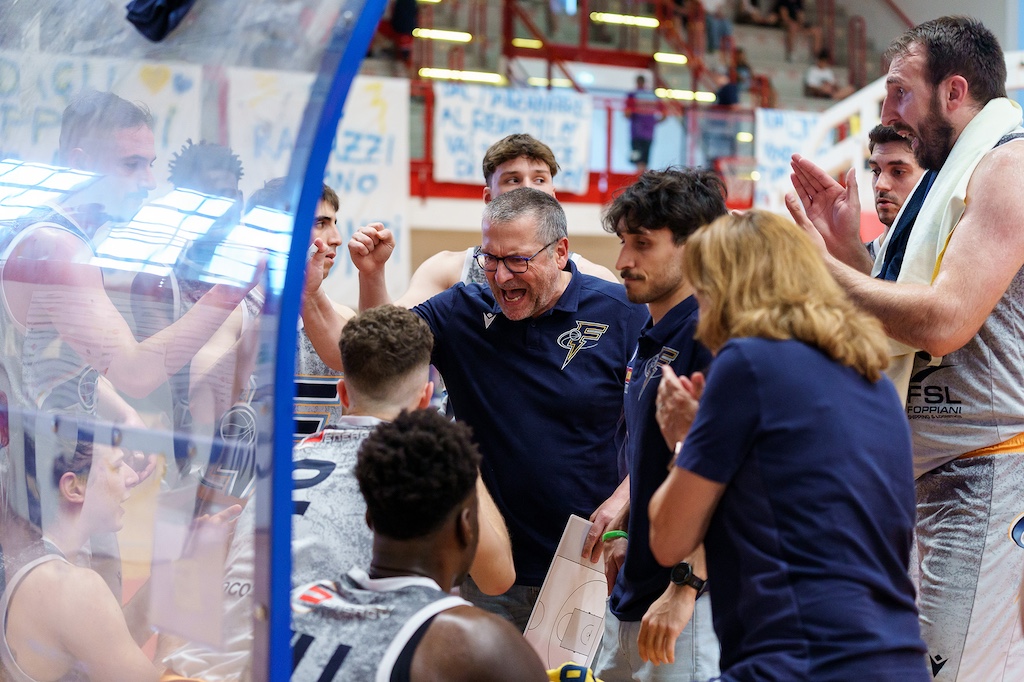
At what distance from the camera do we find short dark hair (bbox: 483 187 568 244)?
322 centimetres

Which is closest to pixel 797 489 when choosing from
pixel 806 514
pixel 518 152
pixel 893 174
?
pixel 806 514

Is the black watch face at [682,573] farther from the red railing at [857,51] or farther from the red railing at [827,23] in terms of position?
the red railing at [827,23]

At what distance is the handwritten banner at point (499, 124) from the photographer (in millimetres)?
11203

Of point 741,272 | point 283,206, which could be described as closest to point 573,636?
point 741,272

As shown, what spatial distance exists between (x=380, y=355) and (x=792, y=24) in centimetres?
1838

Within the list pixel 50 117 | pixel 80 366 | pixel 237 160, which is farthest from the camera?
pixel 50 117

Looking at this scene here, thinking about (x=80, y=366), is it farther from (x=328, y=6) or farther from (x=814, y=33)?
(x=814, y=33)

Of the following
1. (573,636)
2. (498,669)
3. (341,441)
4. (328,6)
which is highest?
(328,6)

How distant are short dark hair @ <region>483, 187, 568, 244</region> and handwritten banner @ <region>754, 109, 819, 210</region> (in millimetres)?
9747

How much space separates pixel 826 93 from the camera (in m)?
17.6

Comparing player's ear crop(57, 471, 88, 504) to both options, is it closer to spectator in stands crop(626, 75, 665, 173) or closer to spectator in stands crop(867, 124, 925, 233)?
spectator in stands crop(867, 124, 925, 233)

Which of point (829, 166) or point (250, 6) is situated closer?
point (250, 6)

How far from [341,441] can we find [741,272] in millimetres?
979

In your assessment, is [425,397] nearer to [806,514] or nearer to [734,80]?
[806,514]
